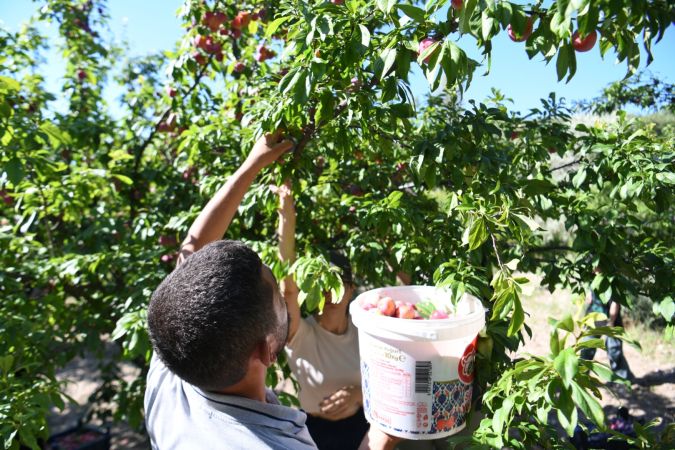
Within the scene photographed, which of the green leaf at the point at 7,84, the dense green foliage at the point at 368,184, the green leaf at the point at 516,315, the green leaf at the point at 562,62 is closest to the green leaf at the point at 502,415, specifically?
the dense green foliage at the point at 368,184

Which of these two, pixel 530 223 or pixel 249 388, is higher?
pixel 530 223

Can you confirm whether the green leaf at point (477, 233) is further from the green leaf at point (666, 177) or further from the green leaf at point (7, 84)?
the green leaf at point (7, 84)

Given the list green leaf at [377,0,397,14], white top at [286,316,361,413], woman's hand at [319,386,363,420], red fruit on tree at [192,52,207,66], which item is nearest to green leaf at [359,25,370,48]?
green leaf at [377,0,397,14]

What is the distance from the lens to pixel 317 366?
7.32ft

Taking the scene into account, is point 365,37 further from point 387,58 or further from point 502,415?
point 502,415

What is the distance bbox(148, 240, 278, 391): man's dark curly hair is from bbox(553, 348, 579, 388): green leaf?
65 centimetres

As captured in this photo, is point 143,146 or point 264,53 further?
point 143,146

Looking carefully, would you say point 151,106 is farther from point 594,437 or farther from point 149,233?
point 594,437

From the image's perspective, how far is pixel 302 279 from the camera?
5.60ft

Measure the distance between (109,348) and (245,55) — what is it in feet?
18.4

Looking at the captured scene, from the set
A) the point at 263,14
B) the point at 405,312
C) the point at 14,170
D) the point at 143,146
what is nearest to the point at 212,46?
the point at 263,14

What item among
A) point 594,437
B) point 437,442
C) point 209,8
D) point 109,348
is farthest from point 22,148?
point 109,348

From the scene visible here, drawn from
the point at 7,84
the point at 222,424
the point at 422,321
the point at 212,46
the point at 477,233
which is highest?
the point at 212,46

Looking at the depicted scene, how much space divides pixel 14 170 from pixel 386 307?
177 cm
